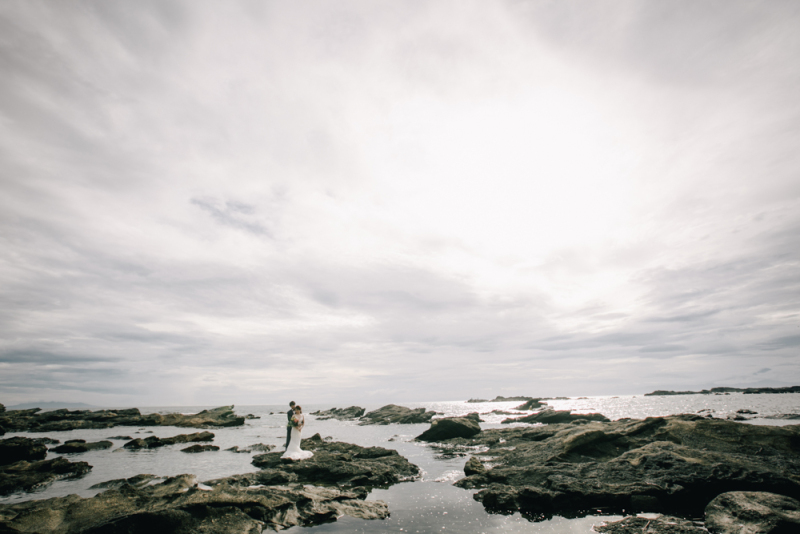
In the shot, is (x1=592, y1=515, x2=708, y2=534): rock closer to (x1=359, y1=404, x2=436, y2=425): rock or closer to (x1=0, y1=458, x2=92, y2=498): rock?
(x1=0, y1=458, x2=92, y2=498): rock

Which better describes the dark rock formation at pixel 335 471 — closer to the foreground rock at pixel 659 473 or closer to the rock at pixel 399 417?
the foreground rock at pixel 659 473

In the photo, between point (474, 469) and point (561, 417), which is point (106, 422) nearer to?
point (474, 469)

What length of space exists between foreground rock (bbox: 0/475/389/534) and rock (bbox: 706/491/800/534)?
1071 cm

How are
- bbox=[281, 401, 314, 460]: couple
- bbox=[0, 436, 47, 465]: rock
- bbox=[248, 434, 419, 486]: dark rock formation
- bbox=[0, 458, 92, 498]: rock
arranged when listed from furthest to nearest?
1. bbox=[0, 436, 47, 465]: rock
2. bbox=[281, 401, 314, 460]: couple
3. bbox=[248, 434, 419, 486]: dark rock formation
4. bbox=[0, 458, 92, 498]: rock

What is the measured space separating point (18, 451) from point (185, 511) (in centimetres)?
2349

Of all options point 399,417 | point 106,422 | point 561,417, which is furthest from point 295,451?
point 106,422

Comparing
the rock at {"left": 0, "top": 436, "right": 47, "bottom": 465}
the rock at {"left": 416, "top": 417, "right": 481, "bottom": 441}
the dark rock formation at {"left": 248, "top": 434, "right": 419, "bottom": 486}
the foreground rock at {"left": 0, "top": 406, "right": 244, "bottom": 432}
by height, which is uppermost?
the rock at {"left": 0, "top": 436, "right": 47, "bottom": 465}

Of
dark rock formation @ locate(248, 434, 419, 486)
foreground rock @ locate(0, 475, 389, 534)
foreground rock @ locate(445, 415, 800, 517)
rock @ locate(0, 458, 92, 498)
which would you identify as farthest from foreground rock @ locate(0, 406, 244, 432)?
foreground rock @ locate(445, 415, 800, 517)

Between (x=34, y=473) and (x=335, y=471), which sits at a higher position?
(x=34, y=473)

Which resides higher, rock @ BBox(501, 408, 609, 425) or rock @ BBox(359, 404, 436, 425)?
rock @ BBox(501, 408, 609, 425)

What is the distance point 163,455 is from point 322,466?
19.1m

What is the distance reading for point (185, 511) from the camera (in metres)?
10.8

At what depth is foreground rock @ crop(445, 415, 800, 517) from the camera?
13141mm

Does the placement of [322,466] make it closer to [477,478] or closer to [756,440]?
[477,478]
